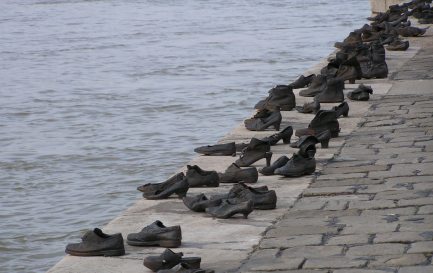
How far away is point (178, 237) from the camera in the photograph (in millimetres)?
6242

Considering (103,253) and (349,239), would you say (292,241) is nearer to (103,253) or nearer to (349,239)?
(349,239)

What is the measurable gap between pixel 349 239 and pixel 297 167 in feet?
5.73

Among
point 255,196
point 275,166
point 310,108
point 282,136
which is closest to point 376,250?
point 255,196

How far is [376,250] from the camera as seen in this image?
233 inches

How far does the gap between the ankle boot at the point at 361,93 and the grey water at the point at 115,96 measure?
1482 mm

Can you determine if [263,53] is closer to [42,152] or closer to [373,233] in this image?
[42,152]

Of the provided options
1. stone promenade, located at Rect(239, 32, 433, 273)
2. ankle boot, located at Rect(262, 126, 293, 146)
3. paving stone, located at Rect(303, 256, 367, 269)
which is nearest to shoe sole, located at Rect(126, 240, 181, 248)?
stone promenade, located at Rect(239, 32, 433, 273)

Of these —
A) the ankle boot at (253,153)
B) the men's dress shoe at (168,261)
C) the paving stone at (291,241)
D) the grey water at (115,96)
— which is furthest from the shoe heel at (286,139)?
the men's dress shoe at (168,261)

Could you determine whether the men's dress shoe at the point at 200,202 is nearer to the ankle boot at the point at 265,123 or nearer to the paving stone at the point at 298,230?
the paving stone at the point at 298,230

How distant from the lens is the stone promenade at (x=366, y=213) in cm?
578

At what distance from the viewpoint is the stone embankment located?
5855 millimetres

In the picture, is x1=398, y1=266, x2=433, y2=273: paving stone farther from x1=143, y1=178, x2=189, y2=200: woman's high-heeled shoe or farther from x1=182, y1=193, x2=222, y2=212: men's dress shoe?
x1=143, y1=178, x2=189, y2=200: woman's high-heeled shoe

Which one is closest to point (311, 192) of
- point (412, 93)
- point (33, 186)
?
point (33, 186)

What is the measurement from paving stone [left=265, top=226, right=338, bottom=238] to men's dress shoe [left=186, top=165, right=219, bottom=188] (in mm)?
1210
